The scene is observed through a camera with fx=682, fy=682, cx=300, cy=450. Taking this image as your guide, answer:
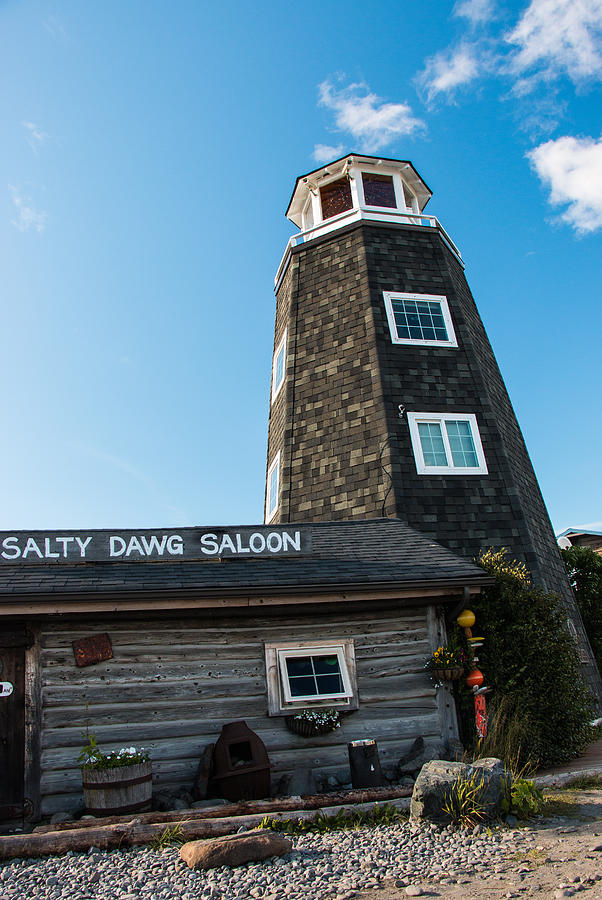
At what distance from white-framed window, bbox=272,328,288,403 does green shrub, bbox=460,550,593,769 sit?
27.5 ft

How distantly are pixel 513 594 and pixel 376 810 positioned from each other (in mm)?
4564

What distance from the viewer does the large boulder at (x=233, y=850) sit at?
5.47 m

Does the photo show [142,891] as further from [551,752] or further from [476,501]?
[476,501]

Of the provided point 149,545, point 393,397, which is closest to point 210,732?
point 149,545

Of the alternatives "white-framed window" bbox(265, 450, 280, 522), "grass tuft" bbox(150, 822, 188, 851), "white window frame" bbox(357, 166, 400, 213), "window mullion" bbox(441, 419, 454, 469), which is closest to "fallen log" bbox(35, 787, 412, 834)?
"grass tuft" bbox(150, 822, 188, 851)

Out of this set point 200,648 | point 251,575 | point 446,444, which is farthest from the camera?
point 446,444

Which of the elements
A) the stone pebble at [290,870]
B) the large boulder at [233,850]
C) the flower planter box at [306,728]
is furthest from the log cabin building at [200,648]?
the large boulder at [233,850]

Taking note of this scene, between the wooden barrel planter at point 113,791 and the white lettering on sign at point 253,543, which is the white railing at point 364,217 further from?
the wooden barrel planter at point 113,791

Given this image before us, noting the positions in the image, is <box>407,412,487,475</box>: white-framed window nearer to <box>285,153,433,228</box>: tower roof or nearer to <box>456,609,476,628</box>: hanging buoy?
<box>456,609,476,628</box>: hanging buoy

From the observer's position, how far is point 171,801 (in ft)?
24.9

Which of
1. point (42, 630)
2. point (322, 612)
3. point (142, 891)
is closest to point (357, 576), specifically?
point (322, 612)

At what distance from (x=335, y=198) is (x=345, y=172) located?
0.86m

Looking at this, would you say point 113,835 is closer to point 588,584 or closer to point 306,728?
point 306,728

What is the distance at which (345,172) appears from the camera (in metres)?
18.6
